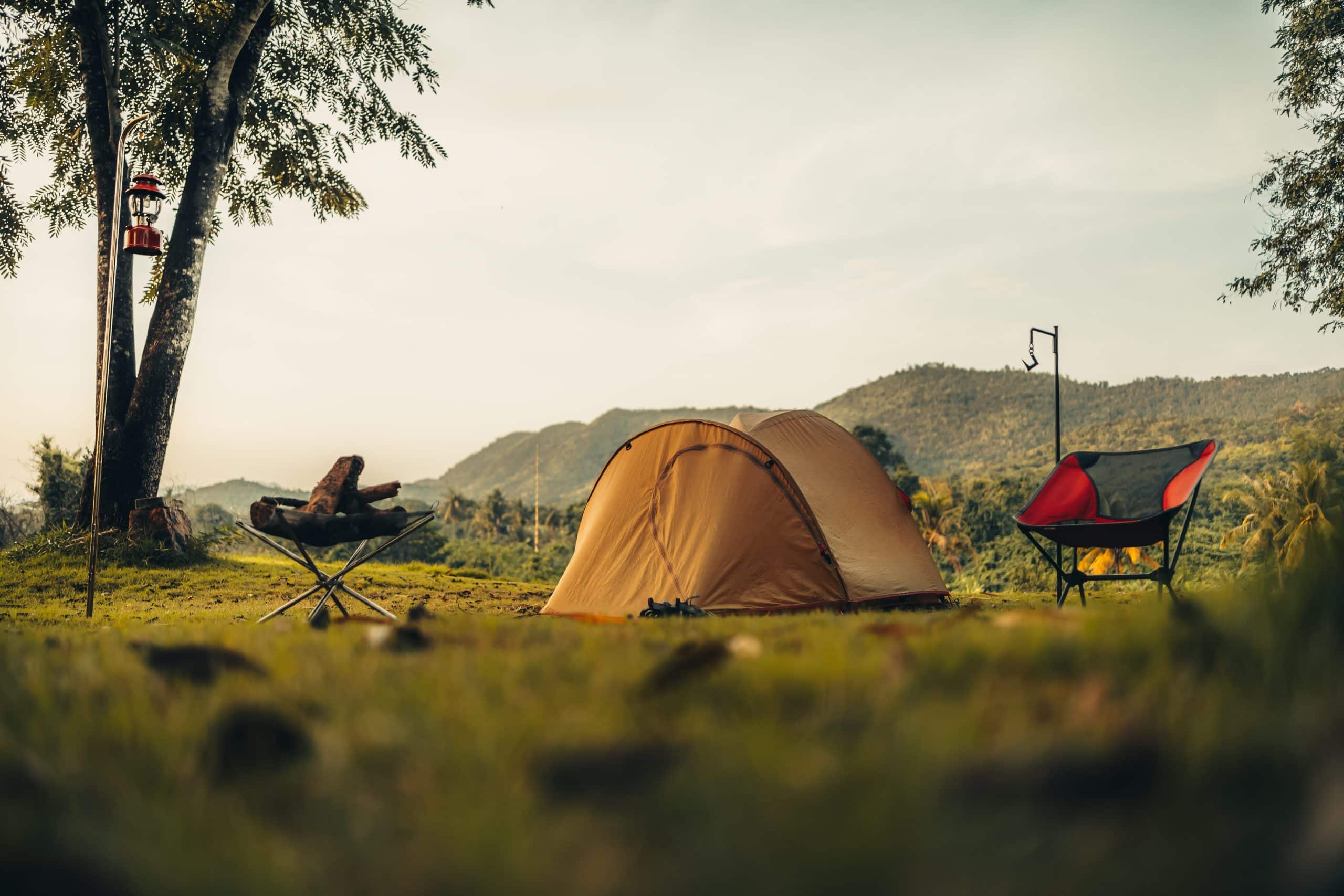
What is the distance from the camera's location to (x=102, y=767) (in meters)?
0.83

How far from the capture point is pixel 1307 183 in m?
11.0

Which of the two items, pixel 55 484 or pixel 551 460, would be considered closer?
pixel 55 484

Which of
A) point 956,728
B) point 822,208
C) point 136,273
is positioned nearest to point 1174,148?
point 822,208

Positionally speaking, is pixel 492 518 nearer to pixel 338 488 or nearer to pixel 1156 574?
pixel 338 488

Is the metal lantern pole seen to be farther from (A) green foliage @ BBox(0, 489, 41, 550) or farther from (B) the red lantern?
(A) green foliage @ BBox(0, 489, 41, 550)

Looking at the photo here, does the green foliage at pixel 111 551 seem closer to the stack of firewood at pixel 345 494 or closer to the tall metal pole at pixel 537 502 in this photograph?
the stack of firewood at pixel 345 494

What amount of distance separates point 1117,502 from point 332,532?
16.7 ft

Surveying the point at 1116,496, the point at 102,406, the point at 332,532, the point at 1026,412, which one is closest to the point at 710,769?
the point at 332,532

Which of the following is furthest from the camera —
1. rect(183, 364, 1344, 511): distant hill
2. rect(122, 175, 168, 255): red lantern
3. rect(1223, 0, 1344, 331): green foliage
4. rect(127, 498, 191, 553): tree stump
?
rect(183, 364, 1344, 511): distant hill

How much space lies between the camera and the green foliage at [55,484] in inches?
453

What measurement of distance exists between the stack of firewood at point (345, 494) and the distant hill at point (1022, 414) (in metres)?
34.9

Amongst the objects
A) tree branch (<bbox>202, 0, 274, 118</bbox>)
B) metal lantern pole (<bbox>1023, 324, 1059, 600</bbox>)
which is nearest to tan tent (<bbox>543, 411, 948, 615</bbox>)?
metal lantern pole (<bbox>1023, 324, 1059, 600</bbox>)

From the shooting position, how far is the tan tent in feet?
17.0

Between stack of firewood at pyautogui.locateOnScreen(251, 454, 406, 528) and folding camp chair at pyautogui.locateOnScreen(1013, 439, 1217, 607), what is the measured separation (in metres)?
4.17
